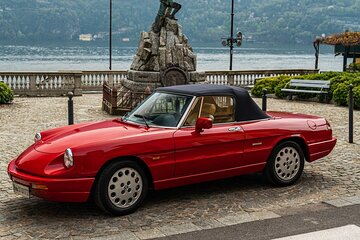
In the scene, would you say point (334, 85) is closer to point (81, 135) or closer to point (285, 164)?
point (285, 164)

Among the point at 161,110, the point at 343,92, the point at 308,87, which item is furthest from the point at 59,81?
the point at 161,110

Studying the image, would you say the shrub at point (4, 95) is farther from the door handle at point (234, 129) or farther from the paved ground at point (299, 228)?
the paved ground at point (299, 228)

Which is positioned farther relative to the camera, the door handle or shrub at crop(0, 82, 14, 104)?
shrub at crop(0, 82, 14, 104)

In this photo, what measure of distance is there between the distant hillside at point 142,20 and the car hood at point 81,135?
516 ft

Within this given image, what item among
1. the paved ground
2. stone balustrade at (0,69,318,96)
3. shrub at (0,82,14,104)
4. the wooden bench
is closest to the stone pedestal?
shrub at (0,82,14,104)

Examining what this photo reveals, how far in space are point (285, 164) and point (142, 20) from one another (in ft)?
554

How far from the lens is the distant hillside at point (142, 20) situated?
6565 inches

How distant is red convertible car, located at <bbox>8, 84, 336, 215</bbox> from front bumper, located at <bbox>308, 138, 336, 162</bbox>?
1 centimetres

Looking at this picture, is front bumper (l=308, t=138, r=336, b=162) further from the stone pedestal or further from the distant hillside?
the distant hillside

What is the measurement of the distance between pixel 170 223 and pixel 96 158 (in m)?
1.14

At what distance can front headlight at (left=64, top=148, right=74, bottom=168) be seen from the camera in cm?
666

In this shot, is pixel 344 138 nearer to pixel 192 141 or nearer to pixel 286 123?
pixel 286 123

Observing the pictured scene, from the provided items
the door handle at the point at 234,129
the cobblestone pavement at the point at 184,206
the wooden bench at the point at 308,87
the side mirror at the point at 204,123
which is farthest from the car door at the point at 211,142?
the wooden bench at the point at 308,87

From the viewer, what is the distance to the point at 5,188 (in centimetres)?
839
